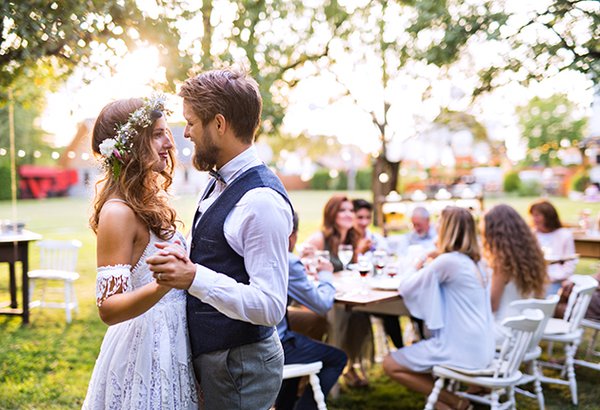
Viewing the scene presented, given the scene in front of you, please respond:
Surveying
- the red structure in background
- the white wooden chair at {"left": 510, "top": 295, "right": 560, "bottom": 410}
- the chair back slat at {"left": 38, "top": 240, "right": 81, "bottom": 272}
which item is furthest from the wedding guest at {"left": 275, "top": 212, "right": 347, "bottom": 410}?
the red structure in background

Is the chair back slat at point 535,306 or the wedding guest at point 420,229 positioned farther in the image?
the wedding guest at point 420,229

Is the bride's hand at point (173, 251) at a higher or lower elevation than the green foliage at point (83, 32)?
lower

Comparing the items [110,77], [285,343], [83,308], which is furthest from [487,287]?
[83,308]

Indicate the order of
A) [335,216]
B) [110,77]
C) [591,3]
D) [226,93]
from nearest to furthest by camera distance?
[226,93], [591,3], [110,77], [335,216]

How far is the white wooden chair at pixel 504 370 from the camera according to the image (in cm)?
356

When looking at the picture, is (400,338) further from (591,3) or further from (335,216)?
(591,3)

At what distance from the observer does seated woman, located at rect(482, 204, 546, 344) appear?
14.3 ft

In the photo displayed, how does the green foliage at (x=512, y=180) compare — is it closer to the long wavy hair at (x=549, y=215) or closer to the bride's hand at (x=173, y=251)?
the long wavy hair at (x=549, y=215)

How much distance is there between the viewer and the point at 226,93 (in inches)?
68.3

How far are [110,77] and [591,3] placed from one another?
3376mm

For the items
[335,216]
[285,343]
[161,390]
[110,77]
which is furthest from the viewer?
[335,216]

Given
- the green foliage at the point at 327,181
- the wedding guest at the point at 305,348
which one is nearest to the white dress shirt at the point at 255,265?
the wedding guest at the point at 305,348

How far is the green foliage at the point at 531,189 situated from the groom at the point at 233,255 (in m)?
30.9

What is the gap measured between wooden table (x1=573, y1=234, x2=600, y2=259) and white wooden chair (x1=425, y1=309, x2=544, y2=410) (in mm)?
3799
